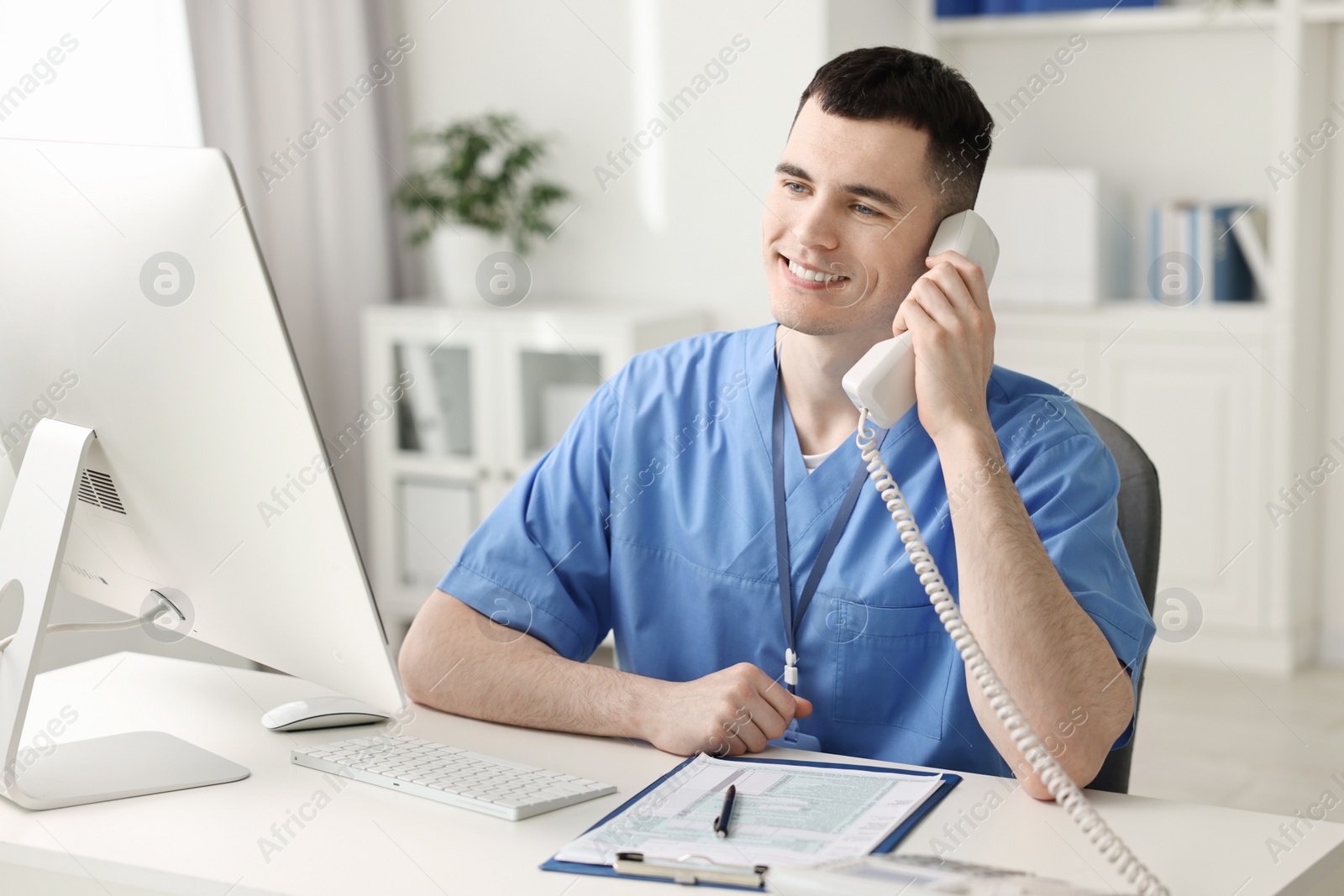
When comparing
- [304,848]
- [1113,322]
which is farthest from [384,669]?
[1113,322]

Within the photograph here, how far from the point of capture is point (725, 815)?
3.54 ft

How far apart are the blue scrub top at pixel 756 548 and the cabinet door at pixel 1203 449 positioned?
89.7 inches

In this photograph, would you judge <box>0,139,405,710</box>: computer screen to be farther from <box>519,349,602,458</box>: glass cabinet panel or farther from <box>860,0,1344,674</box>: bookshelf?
<box>860,0,1344,674</box>: bookshelf

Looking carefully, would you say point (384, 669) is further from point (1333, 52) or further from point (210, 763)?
point (1333, 52)

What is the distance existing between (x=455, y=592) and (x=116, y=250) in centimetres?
57

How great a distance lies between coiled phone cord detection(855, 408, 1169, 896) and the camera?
38.4 inches

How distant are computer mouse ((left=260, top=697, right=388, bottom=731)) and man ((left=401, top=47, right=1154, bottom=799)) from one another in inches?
3.1

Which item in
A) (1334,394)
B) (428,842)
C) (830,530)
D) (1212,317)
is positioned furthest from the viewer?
(1334,394)

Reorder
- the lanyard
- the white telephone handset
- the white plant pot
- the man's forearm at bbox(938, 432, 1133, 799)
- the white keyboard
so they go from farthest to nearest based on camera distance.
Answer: the white plant pot < the lanyard < the white telephone handset < the man's forearm at bbox(938, 432, 1133, 799) < the white keyboard

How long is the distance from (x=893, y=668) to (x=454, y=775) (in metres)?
0.49

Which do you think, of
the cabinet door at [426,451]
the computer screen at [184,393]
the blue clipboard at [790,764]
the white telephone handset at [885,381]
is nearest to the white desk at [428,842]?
the blue clipboard at [790,764]

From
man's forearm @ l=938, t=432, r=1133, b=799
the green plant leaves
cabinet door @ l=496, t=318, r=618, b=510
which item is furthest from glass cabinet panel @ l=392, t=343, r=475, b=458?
man's forearm @ l=938, t=432, r=1133, b=799

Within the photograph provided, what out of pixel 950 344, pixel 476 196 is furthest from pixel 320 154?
pixel 950 344

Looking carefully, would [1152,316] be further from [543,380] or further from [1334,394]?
[543,380]
